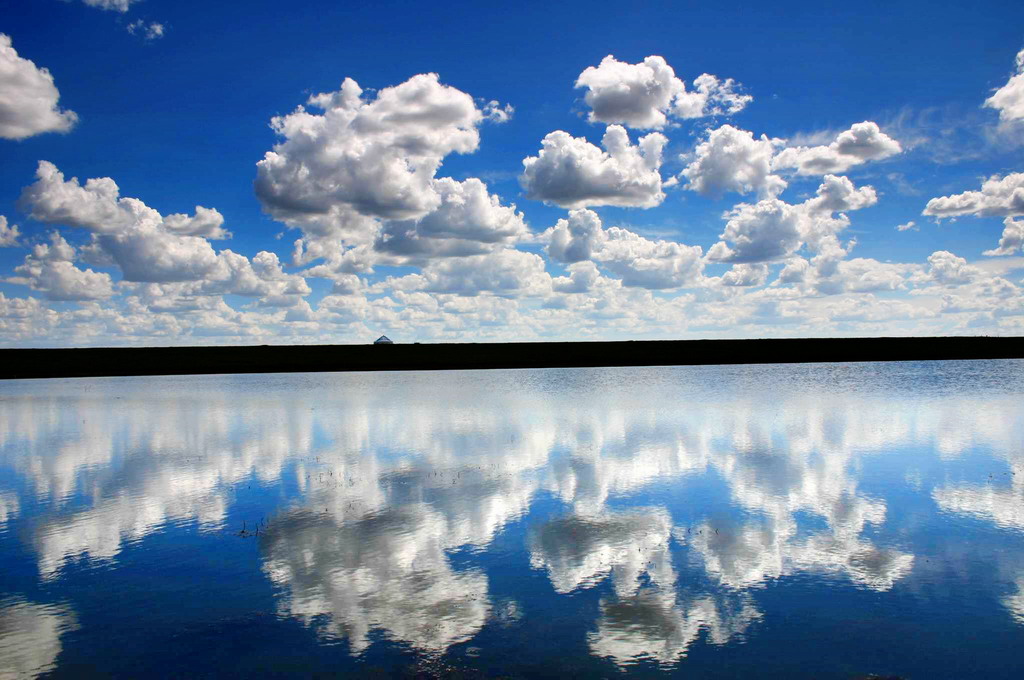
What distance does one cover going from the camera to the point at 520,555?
46.9 ft

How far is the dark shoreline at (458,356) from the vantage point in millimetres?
125700

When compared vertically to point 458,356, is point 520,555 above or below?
below

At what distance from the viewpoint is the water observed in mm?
9883

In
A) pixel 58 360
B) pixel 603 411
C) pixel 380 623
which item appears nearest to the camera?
pixel 380 623

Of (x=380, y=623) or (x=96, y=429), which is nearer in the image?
(x=380, y=623)

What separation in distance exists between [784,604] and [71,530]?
15854mm

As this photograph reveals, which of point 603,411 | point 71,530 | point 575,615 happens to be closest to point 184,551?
point 71,530

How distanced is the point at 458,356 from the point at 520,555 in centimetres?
12878

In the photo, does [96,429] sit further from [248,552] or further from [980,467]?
[980,467]

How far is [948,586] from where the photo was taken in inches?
485

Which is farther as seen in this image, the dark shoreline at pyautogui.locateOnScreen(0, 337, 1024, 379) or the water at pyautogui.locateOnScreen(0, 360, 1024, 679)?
the dark shoreline at pyautogui.locateOnScreen(0, 337, 1024, 379)

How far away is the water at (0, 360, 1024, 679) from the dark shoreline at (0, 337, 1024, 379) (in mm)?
98716

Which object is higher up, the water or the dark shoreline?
the dark shoreline

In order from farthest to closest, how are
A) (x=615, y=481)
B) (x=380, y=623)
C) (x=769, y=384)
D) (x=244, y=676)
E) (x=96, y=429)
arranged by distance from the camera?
(x=769, y=384) < (x=96, y=429) < (x=615, y=481) < (x=380, y=623) < (x=244, y=676)
